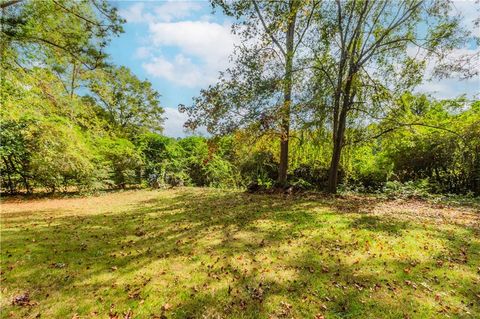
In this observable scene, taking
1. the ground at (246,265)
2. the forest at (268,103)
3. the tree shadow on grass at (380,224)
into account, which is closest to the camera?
the ground at (246,265)

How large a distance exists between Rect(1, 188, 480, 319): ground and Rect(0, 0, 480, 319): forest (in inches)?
1.2

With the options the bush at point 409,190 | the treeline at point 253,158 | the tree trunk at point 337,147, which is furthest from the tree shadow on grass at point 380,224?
the bush at point 409,190

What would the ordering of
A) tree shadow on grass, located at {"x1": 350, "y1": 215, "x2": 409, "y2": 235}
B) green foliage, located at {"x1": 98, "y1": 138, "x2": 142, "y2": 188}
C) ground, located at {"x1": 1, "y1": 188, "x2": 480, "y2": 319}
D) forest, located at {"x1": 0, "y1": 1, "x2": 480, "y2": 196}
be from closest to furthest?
ground, located at {"x1": 1, "y1": 188, "x2": 480, "y2": 319} → tree shadow on grass, located at {"x1": 350, "y1": 215, "x2": 409, "y2": 235} → forest, located at {"x1": 0, "y1": 1, "x2": 480, "y2": 196} → green foliage, located at {"x1": 98, "y1": 138, "x2": 142, "y2": 188}

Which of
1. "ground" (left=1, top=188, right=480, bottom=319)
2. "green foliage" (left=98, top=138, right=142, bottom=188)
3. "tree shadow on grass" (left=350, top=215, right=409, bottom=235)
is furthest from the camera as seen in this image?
"green foliage" (left=98, top=138, right=142, bottom=188)

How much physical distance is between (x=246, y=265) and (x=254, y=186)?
7500 millimetres

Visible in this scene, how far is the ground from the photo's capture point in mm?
3549

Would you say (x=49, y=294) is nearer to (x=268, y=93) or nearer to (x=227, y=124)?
(x=227, y=124)

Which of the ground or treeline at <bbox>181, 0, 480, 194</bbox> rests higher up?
treeline at <bbox>181, 0, 480, 194</bbox>

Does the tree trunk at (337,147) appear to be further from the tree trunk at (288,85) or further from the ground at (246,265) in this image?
the ground at (246,265)

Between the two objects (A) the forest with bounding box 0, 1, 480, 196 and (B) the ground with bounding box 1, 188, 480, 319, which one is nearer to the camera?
(B) the ground with bounding box 1, 188, 480, 319

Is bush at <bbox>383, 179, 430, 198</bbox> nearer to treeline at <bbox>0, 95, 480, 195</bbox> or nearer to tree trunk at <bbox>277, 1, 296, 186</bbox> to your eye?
treeline at <bbox>0, 95, 480, 195</bbox>

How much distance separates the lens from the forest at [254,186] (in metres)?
3.86

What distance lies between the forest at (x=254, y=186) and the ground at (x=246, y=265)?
0.10 feet

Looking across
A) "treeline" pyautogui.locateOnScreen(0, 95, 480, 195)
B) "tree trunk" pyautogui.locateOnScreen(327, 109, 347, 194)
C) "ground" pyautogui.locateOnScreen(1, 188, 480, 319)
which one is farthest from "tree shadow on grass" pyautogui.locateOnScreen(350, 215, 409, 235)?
"treeline" pyautogui.locateOnScreen(0, 95, 480, 195)
